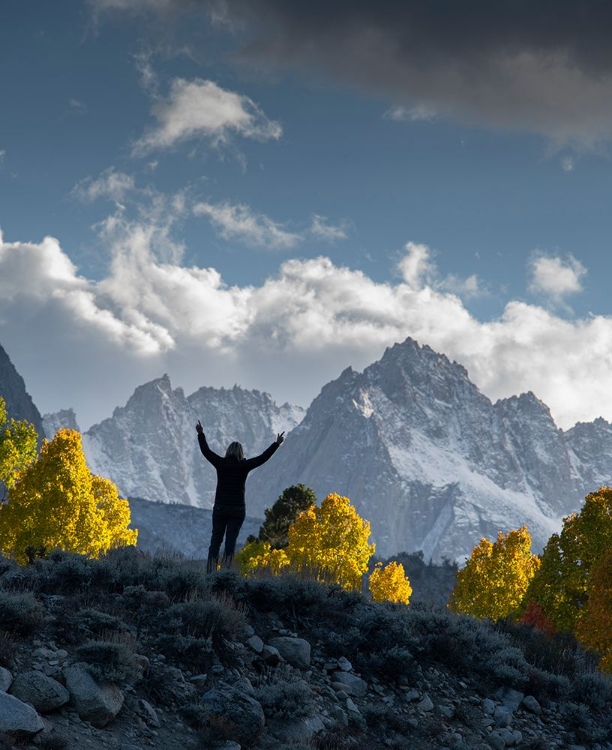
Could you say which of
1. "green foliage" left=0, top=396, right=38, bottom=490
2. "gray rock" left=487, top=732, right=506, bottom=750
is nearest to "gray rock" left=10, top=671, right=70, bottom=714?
"gray rock" left=487, top=732, right=506, bottom=750

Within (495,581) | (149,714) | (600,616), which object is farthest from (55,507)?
(495,581)

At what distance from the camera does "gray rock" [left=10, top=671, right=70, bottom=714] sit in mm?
8250

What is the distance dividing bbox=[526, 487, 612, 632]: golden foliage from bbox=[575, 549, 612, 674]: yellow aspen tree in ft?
14.1

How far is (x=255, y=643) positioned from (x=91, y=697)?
311cm

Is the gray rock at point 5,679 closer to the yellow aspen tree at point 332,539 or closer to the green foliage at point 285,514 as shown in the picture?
the yellow aspen tree at point 332,539

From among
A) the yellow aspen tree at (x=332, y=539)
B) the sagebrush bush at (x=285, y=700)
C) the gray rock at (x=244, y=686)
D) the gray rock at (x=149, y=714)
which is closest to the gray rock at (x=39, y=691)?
the gray rock at (x=149, y=714)

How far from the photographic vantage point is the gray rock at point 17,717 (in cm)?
754

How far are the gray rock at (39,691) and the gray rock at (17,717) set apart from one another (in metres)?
0.38

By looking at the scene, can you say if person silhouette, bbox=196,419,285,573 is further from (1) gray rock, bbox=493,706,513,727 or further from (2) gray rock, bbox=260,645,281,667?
(1) gray rock, bbox=493,706,513,727

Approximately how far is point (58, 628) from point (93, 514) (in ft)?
75.3

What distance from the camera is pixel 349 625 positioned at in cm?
1288

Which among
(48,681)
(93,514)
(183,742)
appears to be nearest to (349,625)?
(183,742)

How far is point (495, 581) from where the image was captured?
4678cm

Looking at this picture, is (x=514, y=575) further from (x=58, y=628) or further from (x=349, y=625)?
(x=58, y=628)
